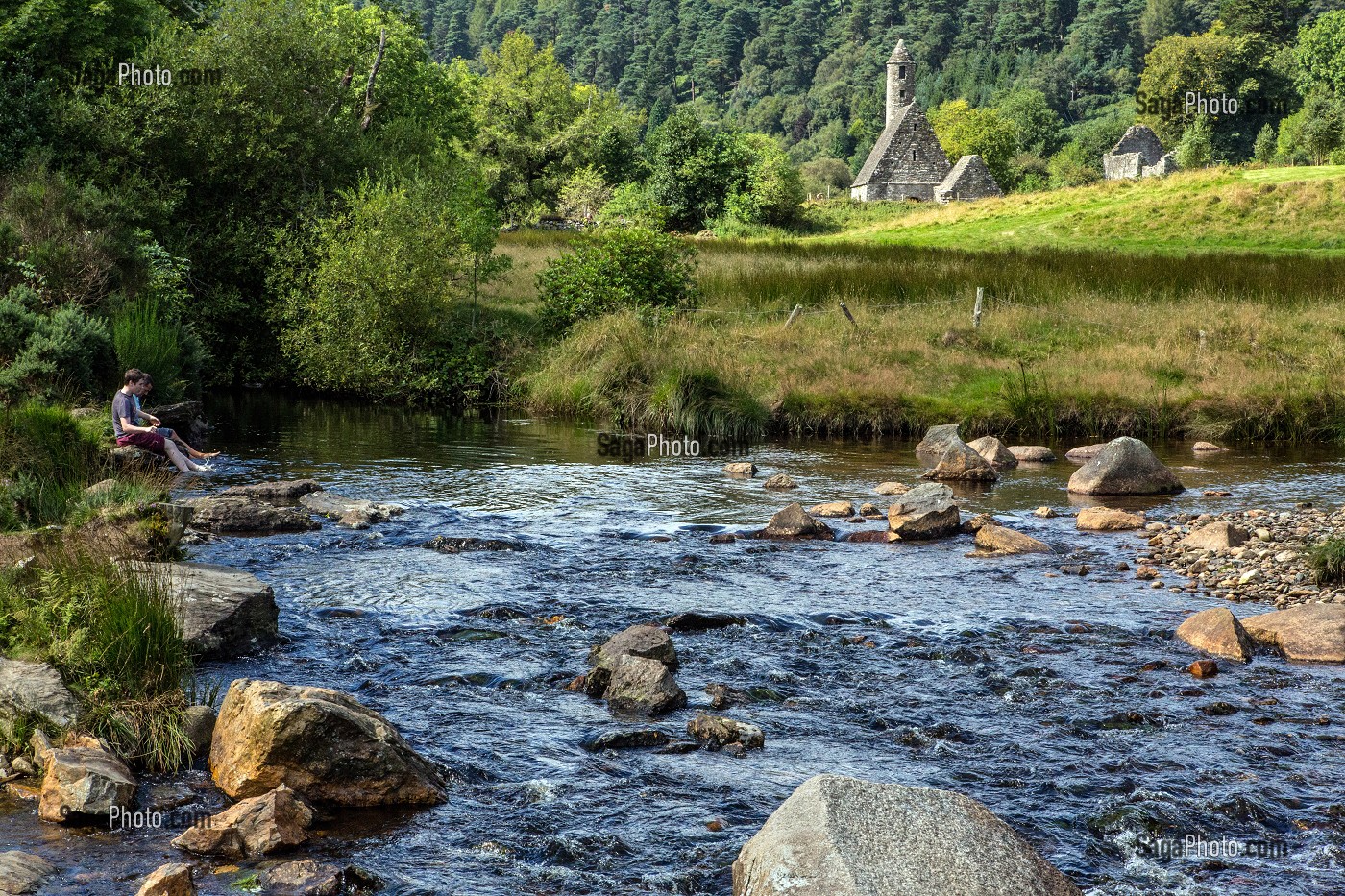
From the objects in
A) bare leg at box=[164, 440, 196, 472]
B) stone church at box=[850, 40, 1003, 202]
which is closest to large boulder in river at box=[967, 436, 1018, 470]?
bare leg at box=[164, 440, 196, 472]

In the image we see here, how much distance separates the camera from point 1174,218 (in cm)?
5031

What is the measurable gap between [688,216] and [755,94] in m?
118

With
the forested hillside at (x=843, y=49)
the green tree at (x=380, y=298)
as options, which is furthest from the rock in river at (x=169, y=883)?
the forested hillside at (x=843, y=49)

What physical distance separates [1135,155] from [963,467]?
78.9 m

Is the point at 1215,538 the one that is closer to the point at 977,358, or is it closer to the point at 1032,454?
the point at 1032,454

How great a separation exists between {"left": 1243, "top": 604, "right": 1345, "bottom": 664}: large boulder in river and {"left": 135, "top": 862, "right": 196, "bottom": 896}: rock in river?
29.1 ft

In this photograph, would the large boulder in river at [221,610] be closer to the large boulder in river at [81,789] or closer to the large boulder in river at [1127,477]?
the large boulder in river at [81,789]

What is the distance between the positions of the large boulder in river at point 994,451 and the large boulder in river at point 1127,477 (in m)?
2.29

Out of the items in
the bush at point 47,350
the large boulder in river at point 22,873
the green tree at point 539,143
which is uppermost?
the green tree at point 539,143

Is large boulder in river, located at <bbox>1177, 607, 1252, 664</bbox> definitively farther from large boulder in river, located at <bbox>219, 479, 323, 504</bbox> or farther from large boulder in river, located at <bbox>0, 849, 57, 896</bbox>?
large boulder in river, located at <bbox>219, 479, 323, 504</bbox>

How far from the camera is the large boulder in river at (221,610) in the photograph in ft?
32.2

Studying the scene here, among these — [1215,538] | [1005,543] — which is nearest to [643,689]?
[1005,543]

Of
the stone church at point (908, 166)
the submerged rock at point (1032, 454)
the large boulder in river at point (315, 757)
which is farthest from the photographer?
the stone church at point (908, 166)

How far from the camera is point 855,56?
165 metres
